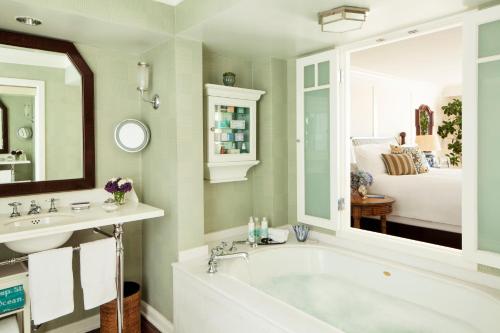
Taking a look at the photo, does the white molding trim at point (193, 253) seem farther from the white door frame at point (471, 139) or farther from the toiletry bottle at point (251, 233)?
the white door frame at point (471, 139)

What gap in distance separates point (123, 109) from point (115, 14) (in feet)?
2.71

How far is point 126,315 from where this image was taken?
257 centimetres

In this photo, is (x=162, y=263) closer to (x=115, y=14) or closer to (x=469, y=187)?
(x=115, y=14)

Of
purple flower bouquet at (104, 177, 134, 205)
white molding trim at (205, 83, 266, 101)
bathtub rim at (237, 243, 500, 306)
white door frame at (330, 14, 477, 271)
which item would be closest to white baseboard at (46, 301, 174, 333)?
bathtub rim at (237, 243, 500, 306)

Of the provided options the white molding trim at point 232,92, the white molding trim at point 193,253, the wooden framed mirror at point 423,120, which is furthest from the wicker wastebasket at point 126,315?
the wooden framed mirror at point 423,120

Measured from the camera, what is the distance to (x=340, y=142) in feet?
9.63

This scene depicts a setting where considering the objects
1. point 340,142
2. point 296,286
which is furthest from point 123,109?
point 296,286

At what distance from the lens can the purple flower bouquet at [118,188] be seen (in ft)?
8.38

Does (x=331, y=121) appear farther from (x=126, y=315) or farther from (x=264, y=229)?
(x=126, y=315)

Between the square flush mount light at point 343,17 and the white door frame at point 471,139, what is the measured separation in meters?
0.59

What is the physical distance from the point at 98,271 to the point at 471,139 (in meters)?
2.39

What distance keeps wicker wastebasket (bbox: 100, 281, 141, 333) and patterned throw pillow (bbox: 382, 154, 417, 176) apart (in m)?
3.58

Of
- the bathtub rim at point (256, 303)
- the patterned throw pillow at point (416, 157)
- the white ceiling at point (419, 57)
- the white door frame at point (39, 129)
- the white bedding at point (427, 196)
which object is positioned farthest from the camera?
the patterned throw pillow at point (416, 157)

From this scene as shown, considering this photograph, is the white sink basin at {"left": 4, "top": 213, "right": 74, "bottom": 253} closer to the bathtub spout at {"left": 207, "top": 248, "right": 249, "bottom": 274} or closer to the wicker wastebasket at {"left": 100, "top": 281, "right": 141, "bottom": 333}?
the wicker wastebasket at {"left": 100, "top": 281, "right": 141, "bottom": 333}
